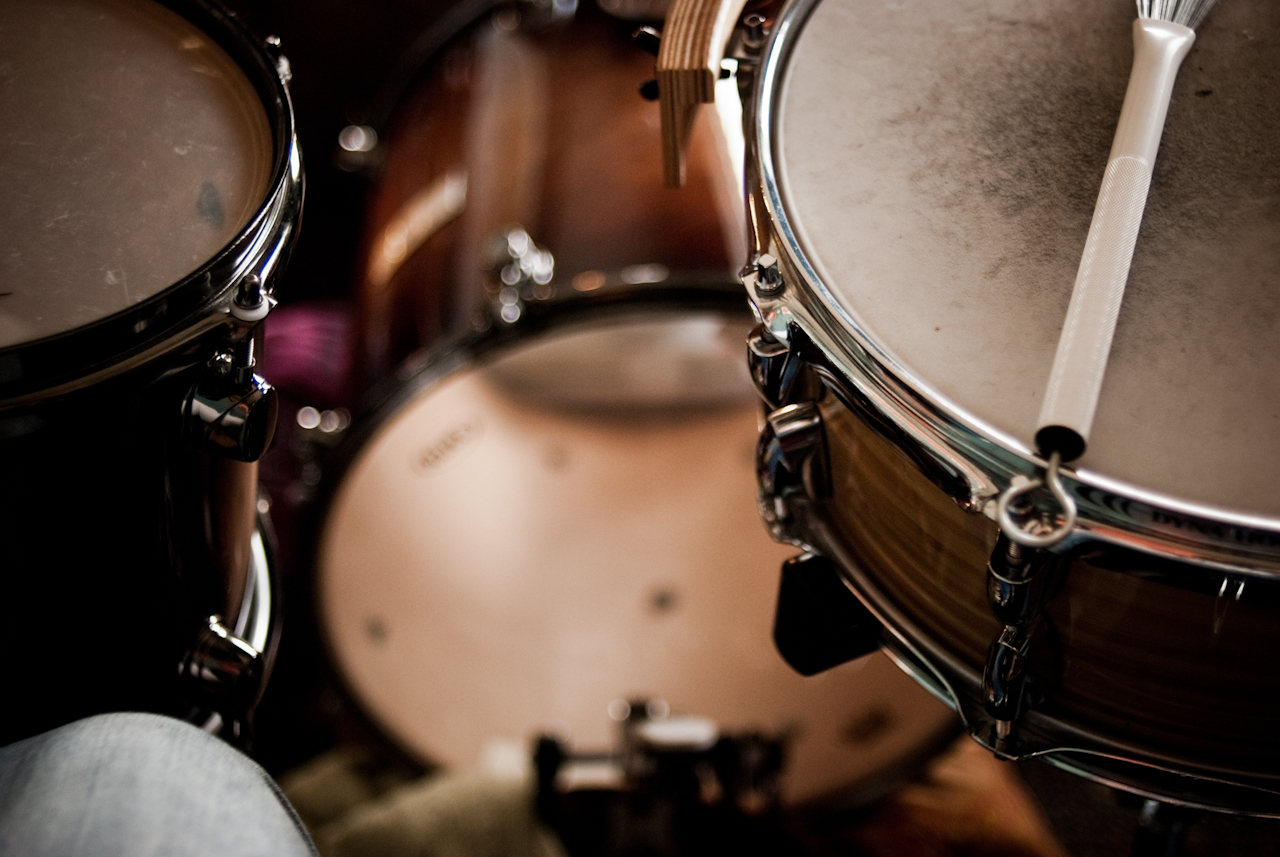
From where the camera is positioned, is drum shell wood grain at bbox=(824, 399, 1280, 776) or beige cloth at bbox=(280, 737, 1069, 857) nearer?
drum shell wood grain at bbox=(824, 399, 1280, 776)

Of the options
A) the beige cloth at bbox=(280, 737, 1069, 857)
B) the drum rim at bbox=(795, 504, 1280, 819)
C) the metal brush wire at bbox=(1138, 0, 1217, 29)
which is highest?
the metal brush wire at bbox=(1138, 0, 1217, 29)

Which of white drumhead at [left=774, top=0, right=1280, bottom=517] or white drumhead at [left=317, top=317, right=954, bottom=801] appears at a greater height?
white drumhead at [left=774, top=0, right=1280, bottom=517]

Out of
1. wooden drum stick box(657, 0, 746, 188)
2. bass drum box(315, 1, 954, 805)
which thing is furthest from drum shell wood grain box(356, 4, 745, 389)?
wooden drum stick box(657, 0, 746, 188)

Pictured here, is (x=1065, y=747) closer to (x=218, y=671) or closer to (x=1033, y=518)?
(x=1033, y=518)

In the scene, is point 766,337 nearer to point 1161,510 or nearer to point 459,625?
point 1161,510

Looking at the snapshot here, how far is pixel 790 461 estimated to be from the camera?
54cm

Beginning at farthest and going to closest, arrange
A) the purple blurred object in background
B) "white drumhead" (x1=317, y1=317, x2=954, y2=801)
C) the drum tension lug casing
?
the purple blurred object in background → "white drumhead" (x1=317, y1=317, x2=954, y2=801) → the drum tension lug casing

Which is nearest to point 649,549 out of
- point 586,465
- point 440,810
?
point 586,465

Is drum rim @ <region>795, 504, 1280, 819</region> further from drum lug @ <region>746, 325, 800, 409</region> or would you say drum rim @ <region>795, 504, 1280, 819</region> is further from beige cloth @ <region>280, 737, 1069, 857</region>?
beige cloth @ <region>280, 737, 1069, 857</region>

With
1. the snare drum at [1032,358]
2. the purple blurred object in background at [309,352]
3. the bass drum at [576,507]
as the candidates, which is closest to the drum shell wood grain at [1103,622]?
the snare drum at [1032,358]

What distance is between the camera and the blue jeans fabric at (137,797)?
395 mm

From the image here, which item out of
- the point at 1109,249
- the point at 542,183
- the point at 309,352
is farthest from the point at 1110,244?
the point at 309,352

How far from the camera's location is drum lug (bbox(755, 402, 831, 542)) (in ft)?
1.73

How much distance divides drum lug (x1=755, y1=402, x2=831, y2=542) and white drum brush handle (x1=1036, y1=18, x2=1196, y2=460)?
0.41 feet
